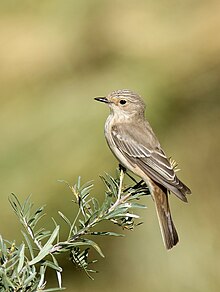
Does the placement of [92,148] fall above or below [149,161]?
above

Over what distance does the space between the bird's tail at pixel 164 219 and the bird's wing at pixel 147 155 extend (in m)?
0.06

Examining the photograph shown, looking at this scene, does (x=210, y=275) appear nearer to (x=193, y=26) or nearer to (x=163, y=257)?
(x=163, y=257)

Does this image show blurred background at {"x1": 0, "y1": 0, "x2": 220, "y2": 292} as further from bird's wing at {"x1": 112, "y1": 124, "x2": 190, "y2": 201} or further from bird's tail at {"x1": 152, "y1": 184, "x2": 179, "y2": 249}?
bird's tail at {"x1": 152, "y1": 184, "x2": 179, "y2": 249}

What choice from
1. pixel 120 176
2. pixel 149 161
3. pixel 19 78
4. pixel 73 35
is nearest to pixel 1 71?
pixel 19 78

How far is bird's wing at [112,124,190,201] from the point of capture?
9.39ft

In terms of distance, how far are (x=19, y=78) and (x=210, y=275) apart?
264cm

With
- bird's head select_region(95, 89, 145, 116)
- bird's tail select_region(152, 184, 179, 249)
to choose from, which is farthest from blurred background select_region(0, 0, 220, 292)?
bird's tail select_region(152, 184, 179, 249)

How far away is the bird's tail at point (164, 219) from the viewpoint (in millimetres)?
2902

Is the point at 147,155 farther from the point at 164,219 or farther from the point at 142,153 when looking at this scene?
the point at 164,219

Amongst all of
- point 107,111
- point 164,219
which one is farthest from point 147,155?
point 107,111

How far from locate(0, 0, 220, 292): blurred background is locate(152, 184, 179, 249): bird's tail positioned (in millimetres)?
1635

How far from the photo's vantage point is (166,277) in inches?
180

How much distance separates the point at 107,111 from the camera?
5.41 m

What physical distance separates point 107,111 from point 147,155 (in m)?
2.29
